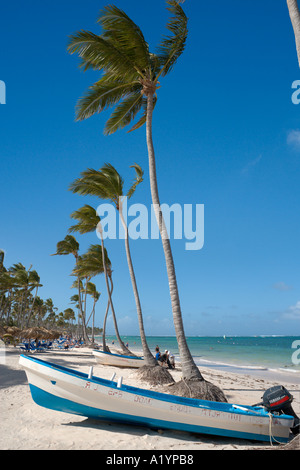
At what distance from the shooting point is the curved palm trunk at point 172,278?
8227mm

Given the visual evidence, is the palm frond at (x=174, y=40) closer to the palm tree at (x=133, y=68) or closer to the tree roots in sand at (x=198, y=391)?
the palm tree at (x=133, y=68)

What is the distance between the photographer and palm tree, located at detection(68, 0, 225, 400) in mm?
8797

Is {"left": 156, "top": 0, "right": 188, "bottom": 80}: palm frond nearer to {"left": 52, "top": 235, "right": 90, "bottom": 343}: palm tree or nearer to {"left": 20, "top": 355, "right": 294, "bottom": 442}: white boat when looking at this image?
{"left": 20, "top": 355, "right": 294, "bottom": 442}: white boat

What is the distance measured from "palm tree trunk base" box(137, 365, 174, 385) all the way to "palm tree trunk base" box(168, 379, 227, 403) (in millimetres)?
2573

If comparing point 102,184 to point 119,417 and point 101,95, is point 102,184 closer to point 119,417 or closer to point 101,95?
point 101,95

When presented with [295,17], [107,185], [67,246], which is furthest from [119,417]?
[67,246]

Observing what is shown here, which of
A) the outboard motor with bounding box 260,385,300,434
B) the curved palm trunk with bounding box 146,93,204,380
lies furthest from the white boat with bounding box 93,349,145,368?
the outboard motor with bounding box 260,385,300,434

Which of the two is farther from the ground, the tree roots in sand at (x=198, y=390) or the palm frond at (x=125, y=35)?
the palm frond at (x=125, y=35)

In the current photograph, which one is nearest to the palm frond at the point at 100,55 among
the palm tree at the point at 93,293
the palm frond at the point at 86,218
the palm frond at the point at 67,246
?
the palm frond at the point at 86,218
